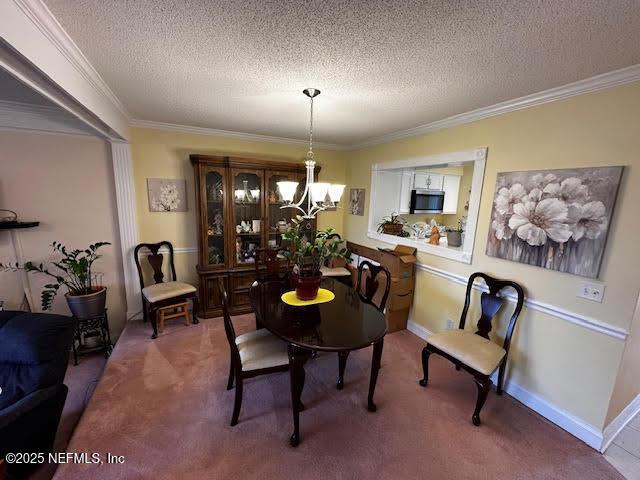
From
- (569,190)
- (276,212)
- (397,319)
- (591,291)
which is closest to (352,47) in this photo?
(569,190)

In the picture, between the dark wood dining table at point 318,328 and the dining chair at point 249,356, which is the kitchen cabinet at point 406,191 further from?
the dining chair at point 249,356

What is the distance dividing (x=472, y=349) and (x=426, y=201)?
2.53m

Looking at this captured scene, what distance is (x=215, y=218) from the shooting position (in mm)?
3402

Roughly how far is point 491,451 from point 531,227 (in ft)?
5.24

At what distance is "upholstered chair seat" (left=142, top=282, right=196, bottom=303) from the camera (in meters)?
2.88

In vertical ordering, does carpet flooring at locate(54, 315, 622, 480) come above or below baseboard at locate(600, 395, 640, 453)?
below

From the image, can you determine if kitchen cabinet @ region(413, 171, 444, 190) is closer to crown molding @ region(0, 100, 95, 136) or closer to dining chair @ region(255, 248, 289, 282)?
dining chair @ region(255, 248, 289, 282)

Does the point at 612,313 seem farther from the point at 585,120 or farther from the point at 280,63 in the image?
the point at 280,63

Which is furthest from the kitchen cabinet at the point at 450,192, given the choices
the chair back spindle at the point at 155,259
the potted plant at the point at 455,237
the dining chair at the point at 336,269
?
the chair back spindle at the point at 155,259

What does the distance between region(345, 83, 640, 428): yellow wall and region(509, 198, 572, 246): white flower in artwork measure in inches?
9.1

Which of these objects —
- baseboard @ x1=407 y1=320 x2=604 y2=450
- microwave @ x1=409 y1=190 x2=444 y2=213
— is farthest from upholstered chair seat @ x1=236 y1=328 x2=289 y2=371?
microwave @ x1=409 y1=190 x2=444 y2=213

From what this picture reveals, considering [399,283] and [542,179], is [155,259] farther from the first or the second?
[542,179]

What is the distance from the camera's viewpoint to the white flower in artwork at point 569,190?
1.75 metres

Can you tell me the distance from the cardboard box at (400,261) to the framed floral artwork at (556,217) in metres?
0.89
